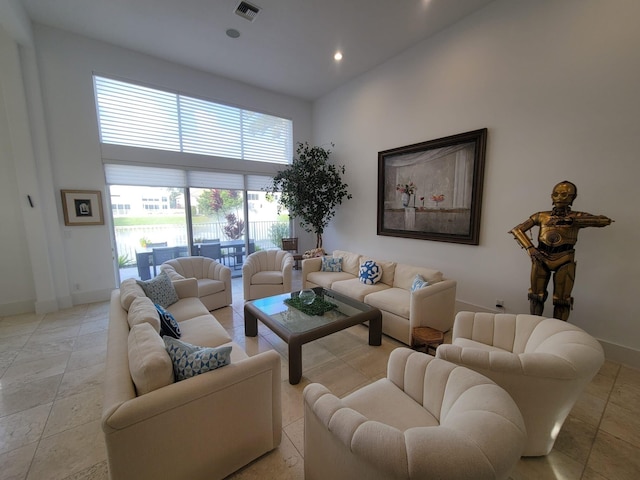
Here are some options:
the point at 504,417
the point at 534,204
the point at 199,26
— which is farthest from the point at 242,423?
the point at 199,26

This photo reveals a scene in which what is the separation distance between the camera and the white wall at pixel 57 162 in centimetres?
348

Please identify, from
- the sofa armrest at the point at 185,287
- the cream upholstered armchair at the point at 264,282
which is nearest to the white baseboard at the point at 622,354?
the cream upholstered armchair at the point at 264,282

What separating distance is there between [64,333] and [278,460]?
3273 millimetres

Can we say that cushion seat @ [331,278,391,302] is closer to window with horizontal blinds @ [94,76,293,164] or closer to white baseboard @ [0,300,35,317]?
window with horizontal blinds @ [94,76,293,164]

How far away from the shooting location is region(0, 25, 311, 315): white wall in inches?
137

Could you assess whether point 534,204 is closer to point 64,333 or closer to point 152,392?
point 152,392

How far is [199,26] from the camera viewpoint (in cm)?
347

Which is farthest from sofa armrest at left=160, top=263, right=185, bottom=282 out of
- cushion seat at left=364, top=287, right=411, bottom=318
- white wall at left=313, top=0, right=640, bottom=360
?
white wall at left=313, top=0, right=640, bottom=360

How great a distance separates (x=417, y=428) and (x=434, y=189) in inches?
140

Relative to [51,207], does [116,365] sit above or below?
below

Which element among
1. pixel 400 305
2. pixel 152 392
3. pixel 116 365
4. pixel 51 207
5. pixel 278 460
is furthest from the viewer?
pixel 51 207

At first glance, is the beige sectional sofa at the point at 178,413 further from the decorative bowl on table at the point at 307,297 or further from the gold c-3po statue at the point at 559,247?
the gold c-3po statue at the point at 559,247

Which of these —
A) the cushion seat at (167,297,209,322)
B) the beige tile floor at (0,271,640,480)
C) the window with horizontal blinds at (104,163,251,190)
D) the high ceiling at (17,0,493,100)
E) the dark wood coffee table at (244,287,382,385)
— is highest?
→ the high ceiling at (17,0,493,100)

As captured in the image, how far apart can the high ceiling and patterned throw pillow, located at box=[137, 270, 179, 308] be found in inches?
131
